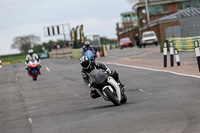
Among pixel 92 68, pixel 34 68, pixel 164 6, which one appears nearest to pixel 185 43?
pixel 34 68

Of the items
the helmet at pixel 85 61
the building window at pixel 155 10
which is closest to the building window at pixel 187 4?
the building window at pixel 155 10

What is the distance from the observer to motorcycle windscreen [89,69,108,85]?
1155 cm

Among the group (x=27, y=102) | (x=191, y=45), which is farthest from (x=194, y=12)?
(x=27, y=102)

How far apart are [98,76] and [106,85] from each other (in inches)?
11.4

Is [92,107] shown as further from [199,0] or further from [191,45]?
[199,0]

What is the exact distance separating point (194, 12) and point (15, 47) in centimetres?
14002

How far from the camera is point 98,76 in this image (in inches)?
458

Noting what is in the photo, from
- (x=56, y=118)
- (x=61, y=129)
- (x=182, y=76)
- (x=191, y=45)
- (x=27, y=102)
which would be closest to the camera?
(x=61, y=129)

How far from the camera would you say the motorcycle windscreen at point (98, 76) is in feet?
37.9

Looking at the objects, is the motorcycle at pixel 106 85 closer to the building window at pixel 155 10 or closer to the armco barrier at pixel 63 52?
the armco barrier at pixel 63 52

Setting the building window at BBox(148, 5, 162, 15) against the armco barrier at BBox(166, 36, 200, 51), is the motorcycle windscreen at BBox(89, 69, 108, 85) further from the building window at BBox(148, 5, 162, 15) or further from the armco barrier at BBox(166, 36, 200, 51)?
the building window at BBox(148, 5, 162, 15)

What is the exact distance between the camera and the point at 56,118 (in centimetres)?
1082

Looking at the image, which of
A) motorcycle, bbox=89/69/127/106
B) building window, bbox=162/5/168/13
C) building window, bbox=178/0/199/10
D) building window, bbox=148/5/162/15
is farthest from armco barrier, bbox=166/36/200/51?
building window, bbox=178/0/199/10

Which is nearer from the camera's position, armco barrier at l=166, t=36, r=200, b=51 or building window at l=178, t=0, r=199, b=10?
armco barrier at l=166, t=36, r=200, b=51
